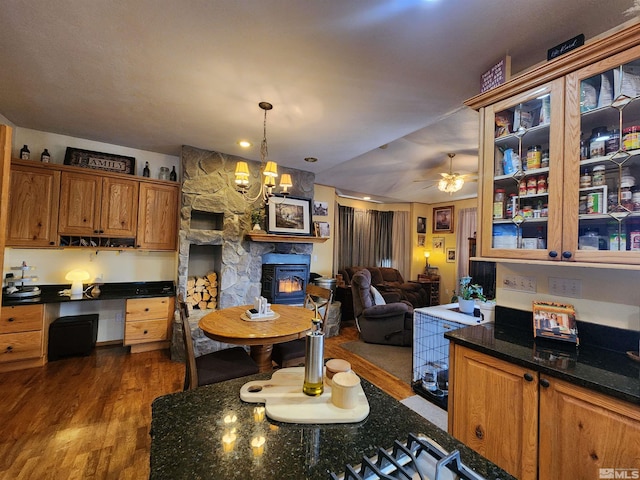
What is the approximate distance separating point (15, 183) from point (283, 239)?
2924 mm

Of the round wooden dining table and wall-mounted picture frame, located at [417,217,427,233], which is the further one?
wall-mounted picture frame, located at [417,217,427,233]

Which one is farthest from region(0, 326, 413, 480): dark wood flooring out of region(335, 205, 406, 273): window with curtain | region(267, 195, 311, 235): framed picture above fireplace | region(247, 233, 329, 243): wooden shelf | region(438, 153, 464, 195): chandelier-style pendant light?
region(335, 205, 406, 273): window with curtain

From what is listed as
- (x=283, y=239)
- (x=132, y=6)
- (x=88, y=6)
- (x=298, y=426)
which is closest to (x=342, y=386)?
(x=298, y=426)

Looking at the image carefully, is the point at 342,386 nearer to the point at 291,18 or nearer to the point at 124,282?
the point at 291,18

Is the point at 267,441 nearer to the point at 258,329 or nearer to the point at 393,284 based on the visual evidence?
the point at 258,329

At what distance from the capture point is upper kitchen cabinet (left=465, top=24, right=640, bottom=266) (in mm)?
1244

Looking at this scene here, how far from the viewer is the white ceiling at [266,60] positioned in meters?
1.41

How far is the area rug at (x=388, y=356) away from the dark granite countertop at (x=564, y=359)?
1.63 metres

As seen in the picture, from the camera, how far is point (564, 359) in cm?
126

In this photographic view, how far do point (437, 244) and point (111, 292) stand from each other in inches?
276

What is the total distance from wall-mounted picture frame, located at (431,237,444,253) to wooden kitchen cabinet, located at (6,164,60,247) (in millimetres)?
7470

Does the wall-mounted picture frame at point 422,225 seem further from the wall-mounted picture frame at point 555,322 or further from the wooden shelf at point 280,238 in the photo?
the wall-mounted picture frame at point 555,322

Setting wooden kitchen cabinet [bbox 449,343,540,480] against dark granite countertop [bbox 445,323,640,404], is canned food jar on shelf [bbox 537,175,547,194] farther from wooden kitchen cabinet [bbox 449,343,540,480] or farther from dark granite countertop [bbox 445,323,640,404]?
wooden kitchen cabinet [bbox 449,343,540,480]

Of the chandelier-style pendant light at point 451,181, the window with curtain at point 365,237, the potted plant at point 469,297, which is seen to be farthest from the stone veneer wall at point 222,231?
the chandelier-style pendant light at point 451,181
